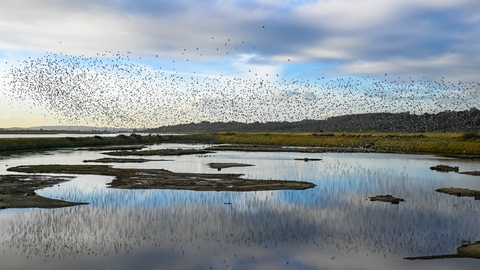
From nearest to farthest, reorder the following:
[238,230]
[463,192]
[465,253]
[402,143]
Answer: [465,253], [238,230], [463,192], [402,143]

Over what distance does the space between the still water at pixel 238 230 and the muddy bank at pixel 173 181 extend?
229 cm

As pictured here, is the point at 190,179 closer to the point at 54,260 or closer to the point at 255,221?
the point at 255,221

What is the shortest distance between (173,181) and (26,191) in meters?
14.4

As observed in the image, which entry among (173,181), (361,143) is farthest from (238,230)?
(361,143)

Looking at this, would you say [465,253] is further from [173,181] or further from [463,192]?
[173,181]

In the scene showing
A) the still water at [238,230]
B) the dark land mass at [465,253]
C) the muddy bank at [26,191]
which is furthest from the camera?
the muddy bank at [26,191]

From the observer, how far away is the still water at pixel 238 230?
19.5 m

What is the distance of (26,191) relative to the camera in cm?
3675

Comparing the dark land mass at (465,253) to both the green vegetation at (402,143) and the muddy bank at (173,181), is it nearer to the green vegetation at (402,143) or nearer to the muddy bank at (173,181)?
the muddy bank at (173,181)

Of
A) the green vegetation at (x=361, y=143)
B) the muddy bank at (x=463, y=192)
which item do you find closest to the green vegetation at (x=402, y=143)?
the green vegetation at (x=361, y=143)

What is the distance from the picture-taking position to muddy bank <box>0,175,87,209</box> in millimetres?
31045

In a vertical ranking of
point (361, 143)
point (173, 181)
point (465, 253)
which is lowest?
point (465, 253)

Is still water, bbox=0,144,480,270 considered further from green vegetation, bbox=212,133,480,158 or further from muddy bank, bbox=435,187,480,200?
green vegetation, bbox=212,133,480,158

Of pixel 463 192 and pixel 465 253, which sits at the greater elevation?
pixel 463 192
